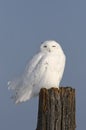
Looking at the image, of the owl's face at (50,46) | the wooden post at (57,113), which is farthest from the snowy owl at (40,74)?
the wooden post at (57,113)

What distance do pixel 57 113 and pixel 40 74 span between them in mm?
4458

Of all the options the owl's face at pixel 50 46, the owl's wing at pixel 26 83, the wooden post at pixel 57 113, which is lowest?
the wooden post at pixel 57 113

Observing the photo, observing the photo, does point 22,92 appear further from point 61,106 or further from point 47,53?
point 61,106

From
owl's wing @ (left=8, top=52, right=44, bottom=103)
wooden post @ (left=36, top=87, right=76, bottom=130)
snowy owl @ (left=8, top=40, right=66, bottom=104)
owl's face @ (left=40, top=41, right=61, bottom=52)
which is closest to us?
wooden post @ (left=36, top=87, right=76, bottom=130)

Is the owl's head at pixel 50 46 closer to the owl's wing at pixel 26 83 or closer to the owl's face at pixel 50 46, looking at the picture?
the owl's face at pixel 50 46

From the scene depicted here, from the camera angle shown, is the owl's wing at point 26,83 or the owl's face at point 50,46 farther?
the owl's face at point 50,46

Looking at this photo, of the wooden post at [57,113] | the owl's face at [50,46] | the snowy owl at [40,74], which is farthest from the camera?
the owl's face at [50,46]

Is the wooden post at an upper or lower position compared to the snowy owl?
lower

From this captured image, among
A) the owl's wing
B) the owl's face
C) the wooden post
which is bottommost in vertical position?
the wooden post

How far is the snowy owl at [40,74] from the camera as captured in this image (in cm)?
848

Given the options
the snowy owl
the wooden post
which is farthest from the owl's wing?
the wooden post

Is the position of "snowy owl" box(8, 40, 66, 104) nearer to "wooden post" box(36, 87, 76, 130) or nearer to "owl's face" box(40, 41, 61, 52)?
"owl's face" box(40, 41, 61, 52)

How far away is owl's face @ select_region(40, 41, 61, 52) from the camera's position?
9109 mm

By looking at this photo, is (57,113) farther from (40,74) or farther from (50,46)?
(50,46)
